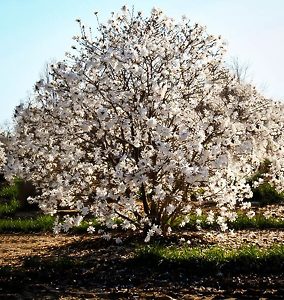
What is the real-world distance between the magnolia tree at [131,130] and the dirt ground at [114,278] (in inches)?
32.0

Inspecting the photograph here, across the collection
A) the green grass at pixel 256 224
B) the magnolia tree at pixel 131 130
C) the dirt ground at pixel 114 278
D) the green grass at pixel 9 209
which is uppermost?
the magnolia tree at pixel 131 130

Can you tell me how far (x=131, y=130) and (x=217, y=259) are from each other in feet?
9.55

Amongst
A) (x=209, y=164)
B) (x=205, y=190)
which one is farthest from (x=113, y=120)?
(x=205, y=190)

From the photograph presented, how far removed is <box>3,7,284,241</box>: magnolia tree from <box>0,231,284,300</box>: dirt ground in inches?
32.0

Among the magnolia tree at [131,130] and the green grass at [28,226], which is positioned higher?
the magnolia tree at [131,130]

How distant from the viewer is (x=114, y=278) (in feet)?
27.8

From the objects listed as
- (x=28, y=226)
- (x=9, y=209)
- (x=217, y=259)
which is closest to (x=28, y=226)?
(x=28, y=226)

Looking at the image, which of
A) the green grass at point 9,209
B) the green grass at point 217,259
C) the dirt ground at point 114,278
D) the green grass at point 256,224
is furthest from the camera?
the green grass at point 9,209

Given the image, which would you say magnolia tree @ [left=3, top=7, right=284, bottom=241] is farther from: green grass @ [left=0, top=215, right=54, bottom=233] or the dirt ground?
green grass @ [left=0, top=215, right=54, bottom=233]

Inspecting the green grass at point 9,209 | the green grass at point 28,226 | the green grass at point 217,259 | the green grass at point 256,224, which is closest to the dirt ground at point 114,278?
the green grass at point 217,259

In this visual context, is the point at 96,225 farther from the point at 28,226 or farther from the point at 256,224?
the point at 256,224

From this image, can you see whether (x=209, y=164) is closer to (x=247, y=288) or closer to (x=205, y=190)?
(x=205, y=190)

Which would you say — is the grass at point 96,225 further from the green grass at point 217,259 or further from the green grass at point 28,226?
the green grass at point 217,259

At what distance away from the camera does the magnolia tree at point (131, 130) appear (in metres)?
8.78
